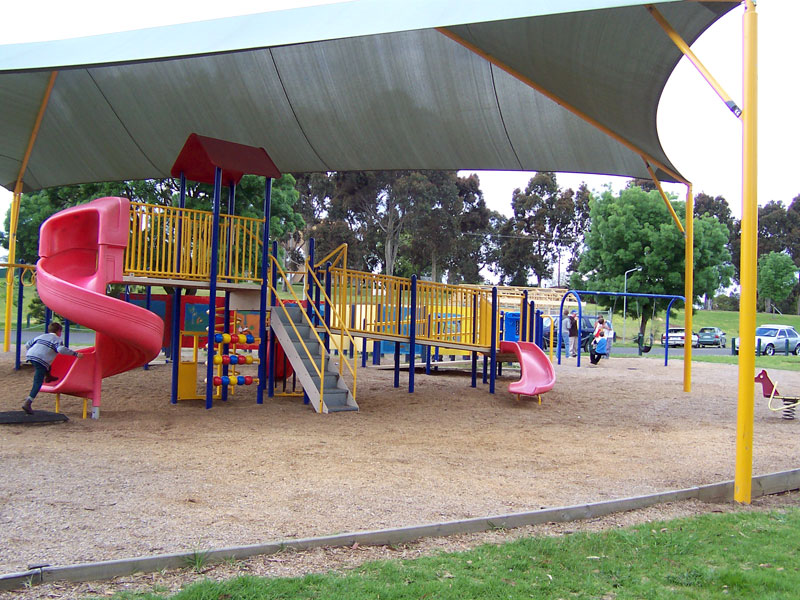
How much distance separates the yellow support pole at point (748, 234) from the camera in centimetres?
643

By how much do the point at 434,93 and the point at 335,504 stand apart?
977 cm

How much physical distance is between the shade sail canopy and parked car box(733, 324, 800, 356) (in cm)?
2536

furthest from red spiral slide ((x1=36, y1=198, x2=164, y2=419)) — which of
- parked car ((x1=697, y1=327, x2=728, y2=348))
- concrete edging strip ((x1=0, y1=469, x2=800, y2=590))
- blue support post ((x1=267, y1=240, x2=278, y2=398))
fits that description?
parked car ((x1=697, y1=327, x2=728, y2=348))

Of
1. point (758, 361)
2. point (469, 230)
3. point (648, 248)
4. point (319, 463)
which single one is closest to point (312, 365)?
point (319, 463)

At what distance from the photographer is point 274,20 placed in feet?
27.1

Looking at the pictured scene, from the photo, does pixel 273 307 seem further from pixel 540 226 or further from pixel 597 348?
pixel 540 226

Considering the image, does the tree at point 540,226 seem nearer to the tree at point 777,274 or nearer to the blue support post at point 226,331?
the tree at point 777,274

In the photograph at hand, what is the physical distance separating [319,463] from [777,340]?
3470 cm

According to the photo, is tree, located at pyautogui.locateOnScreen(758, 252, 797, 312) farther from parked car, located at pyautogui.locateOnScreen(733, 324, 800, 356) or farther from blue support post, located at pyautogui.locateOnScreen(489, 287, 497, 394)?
blue support post, located at pyautogui.locateOnScreen(489, 287, 497, 394)

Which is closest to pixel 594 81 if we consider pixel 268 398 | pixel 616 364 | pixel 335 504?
pixel 335 504

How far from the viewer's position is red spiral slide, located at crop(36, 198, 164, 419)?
9.25 metres

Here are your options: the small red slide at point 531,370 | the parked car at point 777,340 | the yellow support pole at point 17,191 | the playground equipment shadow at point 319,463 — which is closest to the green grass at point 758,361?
A: the parked car at point 777,340

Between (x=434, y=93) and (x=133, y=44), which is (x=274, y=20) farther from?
(x=434, y=93)

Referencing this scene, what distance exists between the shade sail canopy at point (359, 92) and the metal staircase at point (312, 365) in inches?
179
